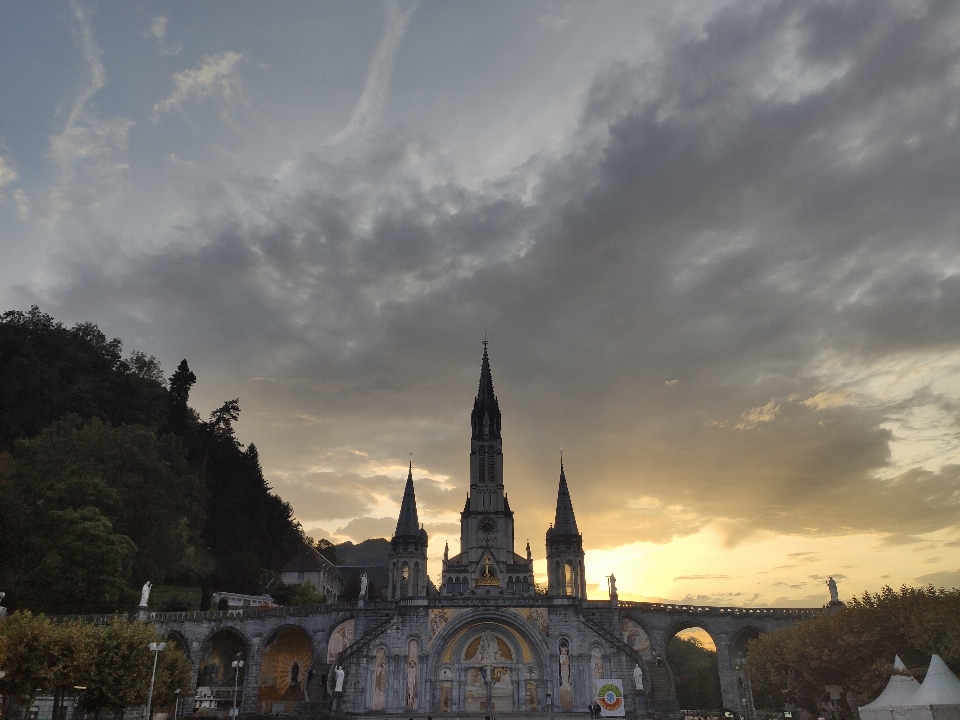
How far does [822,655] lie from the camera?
3453 cm

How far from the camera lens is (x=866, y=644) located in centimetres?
3297

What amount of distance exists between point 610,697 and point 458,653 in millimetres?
9919

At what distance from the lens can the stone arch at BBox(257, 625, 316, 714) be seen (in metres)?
48.5

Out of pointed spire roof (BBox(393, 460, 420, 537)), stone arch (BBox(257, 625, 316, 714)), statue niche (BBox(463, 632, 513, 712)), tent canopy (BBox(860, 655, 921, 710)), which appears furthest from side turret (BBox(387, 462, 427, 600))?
tent canopy (BBox(860, 655, 921, 710))

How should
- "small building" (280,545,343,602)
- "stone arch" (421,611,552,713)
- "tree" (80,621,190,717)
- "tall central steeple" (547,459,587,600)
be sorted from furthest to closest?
"small building" (280,545,343,602) → "tall central steeple" (547,459,587,600) → "stone arch" (421,611,552,713) → "tree" (80,621,190,717)

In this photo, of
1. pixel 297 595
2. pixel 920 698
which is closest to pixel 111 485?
pixel 297 595

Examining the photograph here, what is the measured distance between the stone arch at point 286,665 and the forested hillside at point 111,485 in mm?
9773

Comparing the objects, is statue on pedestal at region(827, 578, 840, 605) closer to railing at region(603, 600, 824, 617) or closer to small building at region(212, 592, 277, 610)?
railing at region(603, 600, 824, 617)

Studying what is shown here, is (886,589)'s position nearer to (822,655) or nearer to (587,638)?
(822,655)

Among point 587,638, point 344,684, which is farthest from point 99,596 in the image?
point 587,638

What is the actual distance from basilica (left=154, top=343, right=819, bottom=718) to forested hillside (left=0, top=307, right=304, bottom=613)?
5.83 metres

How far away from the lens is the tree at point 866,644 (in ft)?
99.1

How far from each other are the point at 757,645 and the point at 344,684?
25.4 m

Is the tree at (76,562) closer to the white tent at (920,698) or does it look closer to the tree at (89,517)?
the tree at (89,517)
